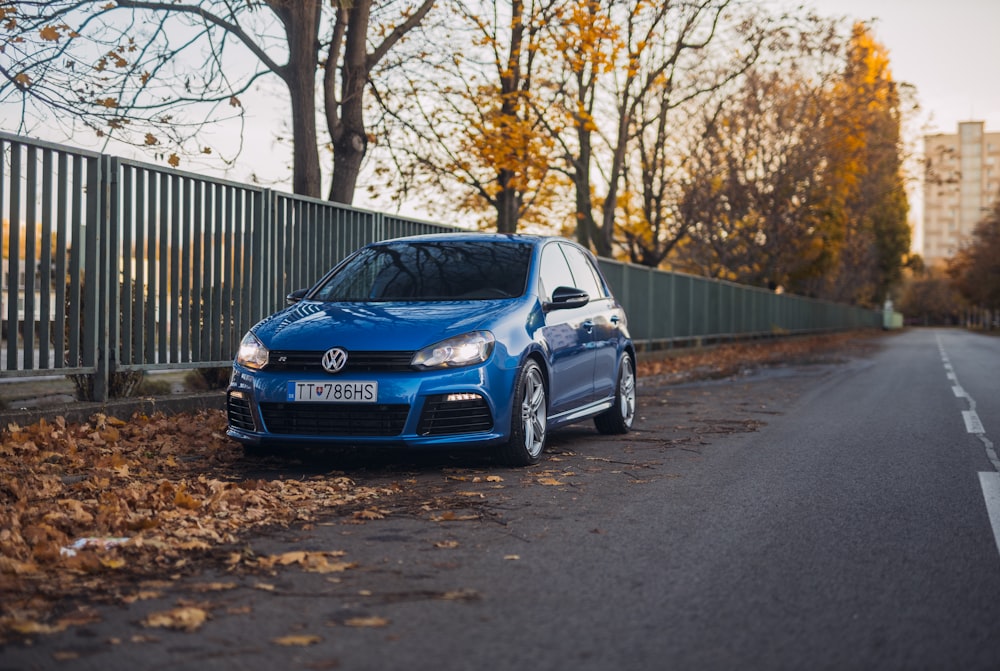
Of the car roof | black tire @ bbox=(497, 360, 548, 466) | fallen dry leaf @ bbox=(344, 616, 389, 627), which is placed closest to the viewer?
fallen dry leaf @ bbox=(344, 616, 389, 627)

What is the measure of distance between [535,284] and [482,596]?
4298 mm

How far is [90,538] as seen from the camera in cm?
500

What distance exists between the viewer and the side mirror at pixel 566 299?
820cm

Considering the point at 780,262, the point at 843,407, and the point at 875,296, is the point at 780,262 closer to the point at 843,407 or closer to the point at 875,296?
the point at 843,407

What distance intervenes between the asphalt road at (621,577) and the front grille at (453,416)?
331 mm

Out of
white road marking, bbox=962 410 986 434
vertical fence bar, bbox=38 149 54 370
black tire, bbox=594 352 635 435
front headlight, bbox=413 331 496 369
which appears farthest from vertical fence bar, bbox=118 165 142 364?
white road marking, bbox=962 410 986 434

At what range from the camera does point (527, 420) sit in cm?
761

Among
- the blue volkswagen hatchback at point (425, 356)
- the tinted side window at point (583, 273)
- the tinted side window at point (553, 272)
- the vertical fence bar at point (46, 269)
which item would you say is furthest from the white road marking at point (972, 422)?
the vertical fence bar at point (46, 269)

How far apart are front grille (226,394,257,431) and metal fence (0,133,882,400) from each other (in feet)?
5.53

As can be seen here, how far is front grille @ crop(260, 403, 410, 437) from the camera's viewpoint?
22.8 feet

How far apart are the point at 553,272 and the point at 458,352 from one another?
1.92m

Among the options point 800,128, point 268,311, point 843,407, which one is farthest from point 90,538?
point 800,128

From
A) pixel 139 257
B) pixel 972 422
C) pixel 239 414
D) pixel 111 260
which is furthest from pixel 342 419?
pixel 972 422

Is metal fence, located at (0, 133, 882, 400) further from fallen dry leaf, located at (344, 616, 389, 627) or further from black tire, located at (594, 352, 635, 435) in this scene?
fallen dry leaf, located at (344, 616, 389, 627)
